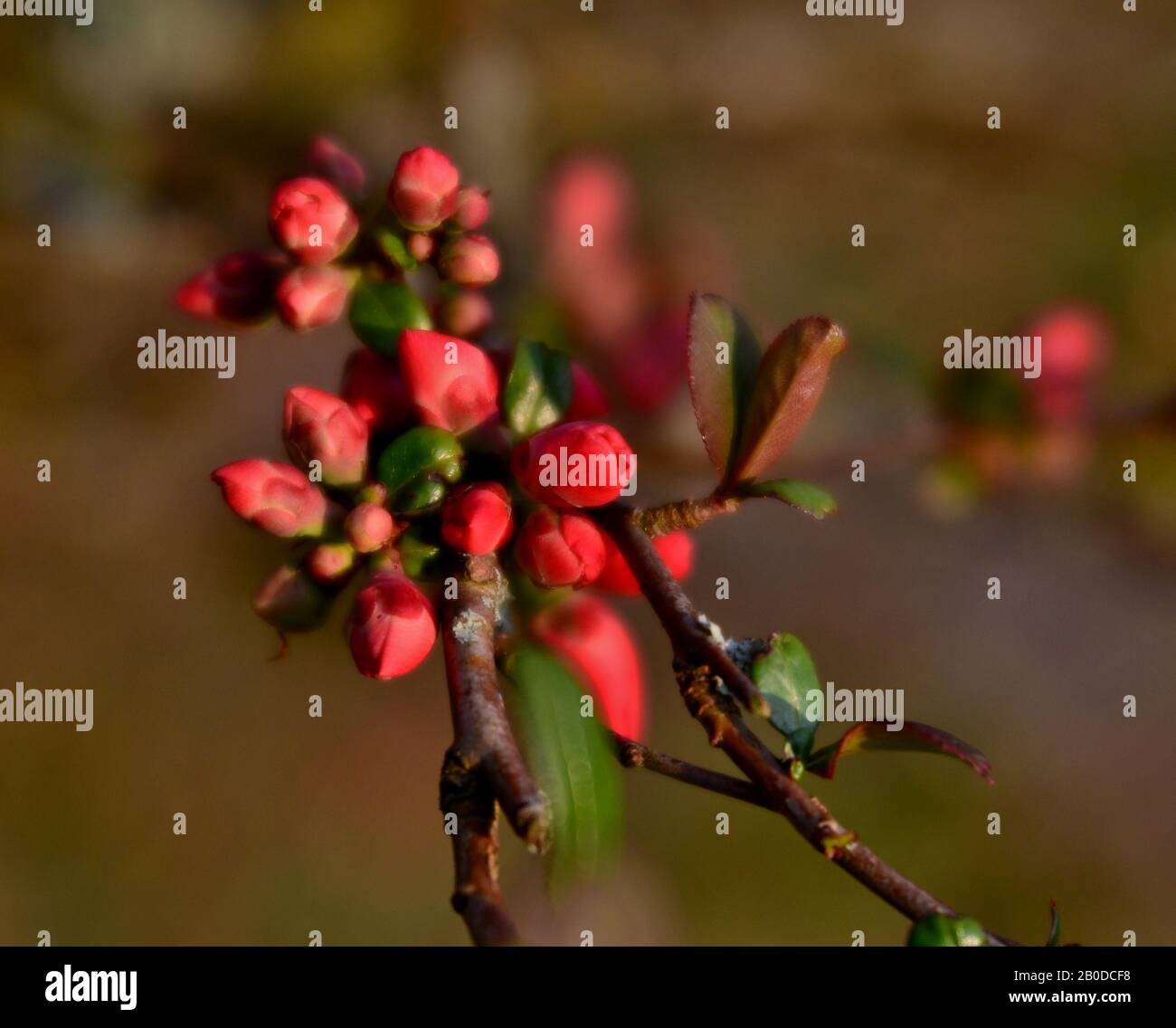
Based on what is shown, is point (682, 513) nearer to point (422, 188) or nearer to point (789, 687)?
point (789, 687)

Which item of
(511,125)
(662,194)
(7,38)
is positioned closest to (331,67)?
(511,125)

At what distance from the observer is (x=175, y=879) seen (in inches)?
63.2

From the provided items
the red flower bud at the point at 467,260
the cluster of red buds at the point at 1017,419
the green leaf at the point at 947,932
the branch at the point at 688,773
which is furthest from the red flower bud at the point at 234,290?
the cluster of red buds at the point at 1017,419

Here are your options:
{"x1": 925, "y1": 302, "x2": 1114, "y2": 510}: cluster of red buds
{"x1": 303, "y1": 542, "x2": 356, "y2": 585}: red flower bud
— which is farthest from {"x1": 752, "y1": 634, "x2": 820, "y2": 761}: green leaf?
{"x1": 925, "y1": 302, "x2": 1114, "y2": 510}: cluster of red buds

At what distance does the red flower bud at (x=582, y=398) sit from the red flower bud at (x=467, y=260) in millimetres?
72

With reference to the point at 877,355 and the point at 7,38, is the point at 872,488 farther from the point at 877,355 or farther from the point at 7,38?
the point at 7,38

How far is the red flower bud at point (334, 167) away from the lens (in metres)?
0.67

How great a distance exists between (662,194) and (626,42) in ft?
0.76

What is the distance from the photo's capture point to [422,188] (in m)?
0.59

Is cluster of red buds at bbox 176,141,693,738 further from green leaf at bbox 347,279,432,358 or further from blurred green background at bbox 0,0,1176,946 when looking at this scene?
blurred green background at bbox 0,0,1176,946

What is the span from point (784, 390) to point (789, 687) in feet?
0.48

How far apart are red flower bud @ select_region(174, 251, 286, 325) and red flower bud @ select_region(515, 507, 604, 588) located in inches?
8.7

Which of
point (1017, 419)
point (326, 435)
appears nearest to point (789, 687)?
point (326, 435)

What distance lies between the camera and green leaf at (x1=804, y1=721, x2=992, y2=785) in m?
0.52
